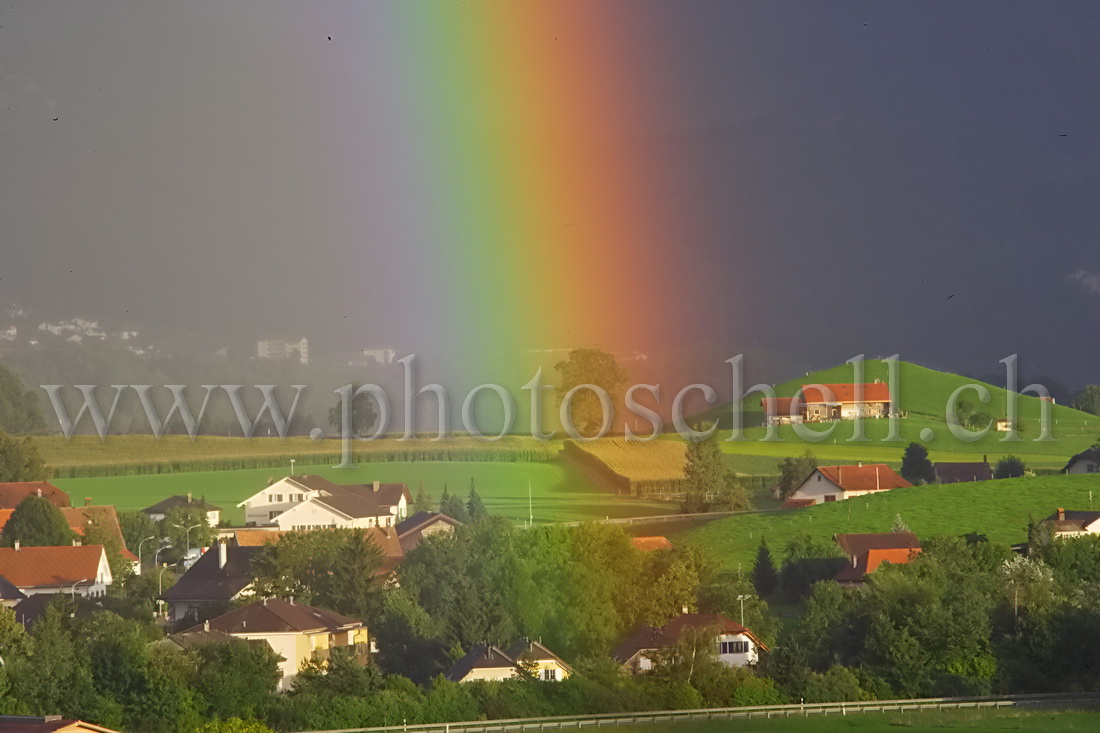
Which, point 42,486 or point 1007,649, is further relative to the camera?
point 42,486

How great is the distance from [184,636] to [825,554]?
68.6 feet

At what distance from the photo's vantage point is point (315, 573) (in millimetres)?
45438

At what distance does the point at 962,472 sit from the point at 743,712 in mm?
44671

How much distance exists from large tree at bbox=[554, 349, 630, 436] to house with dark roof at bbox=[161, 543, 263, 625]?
25130 mm

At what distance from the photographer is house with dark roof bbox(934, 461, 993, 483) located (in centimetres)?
7194

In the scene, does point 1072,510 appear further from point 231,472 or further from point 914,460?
point 231,472

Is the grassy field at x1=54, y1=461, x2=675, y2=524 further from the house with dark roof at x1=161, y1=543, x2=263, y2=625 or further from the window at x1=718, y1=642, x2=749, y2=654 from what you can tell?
the window at x1=718, y1=642, x2=749, y2=654

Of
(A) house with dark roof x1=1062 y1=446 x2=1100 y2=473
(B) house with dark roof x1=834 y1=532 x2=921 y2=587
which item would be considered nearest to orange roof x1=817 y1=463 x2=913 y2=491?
(A) house with dark roof x1=1062 y1=446 x2=1100 y2=473

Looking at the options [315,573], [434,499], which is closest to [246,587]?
[315,573]

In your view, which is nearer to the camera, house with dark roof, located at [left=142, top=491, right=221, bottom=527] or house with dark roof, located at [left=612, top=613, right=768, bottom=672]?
house with dark roof, located at [left=612, top=613, right=768, bottom=672]

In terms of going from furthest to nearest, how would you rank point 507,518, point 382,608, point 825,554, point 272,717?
1. point 507,518
2. point 825,554
3. point 382,608
4. point 272,717

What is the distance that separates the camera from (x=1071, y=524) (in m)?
52.0

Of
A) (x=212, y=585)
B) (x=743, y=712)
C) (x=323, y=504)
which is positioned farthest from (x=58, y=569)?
(x=743, y=712)

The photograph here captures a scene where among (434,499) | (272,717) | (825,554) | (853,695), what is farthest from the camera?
(434,499)
